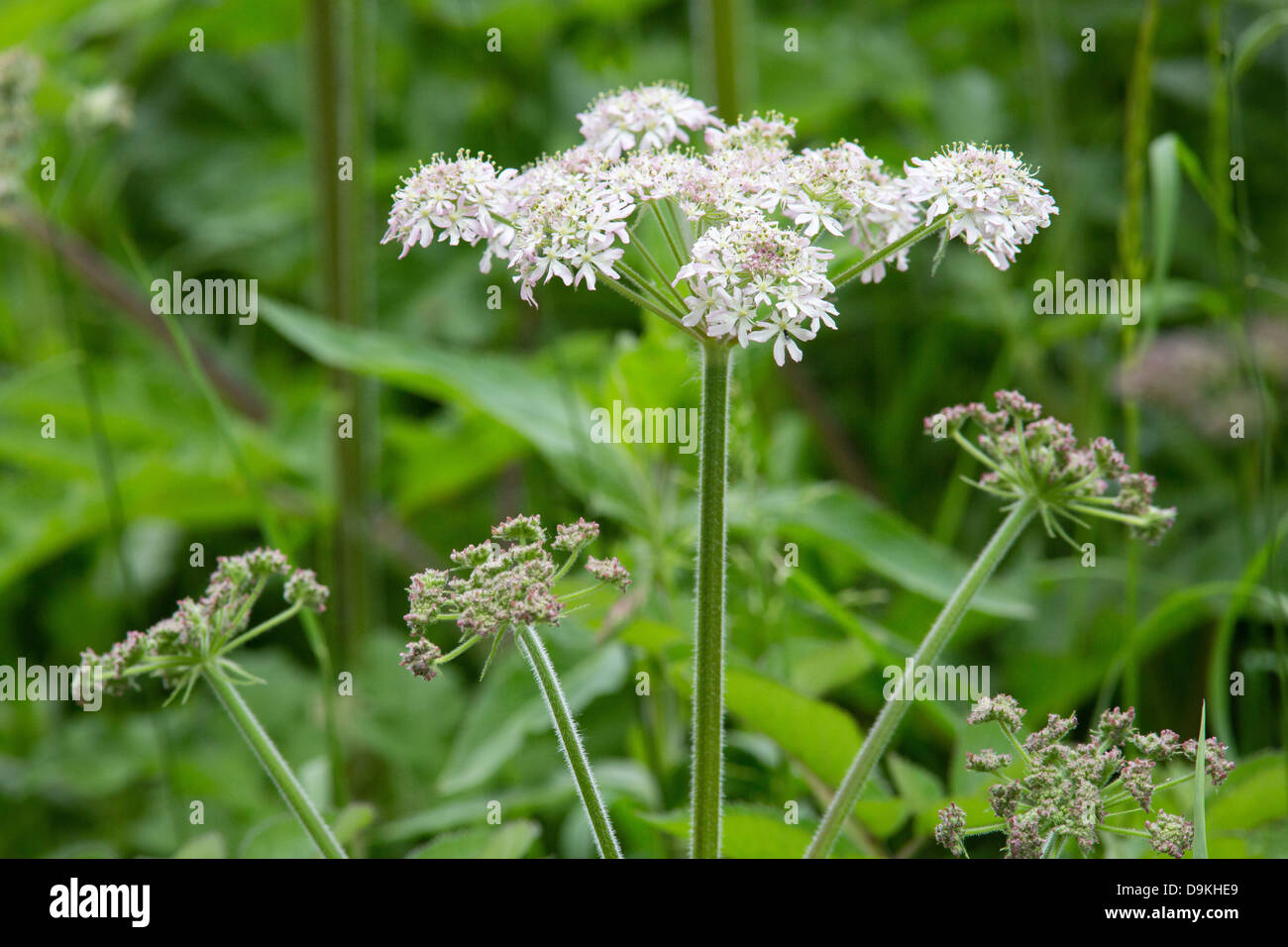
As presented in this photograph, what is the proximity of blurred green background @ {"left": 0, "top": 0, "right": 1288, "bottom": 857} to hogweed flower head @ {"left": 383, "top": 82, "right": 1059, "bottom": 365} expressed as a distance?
60 centimetres

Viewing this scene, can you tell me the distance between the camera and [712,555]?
1.10 metres

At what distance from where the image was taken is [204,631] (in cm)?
113

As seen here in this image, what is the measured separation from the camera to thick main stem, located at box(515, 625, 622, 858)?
1.07 metres

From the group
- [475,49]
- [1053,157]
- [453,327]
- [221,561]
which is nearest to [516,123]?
[475,49]

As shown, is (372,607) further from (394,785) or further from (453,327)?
(453,327)

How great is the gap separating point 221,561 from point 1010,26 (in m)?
3.49

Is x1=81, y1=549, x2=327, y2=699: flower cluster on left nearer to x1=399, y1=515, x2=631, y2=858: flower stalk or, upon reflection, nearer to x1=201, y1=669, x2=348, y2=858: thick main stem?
x1=201, y1=669, x2=348, y2=858: thick main stem

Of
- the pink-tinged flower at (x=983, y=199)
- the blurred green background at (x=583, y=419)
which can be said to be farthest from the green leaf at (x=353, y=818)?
the pink-tinged flower at (x=983, y=199)

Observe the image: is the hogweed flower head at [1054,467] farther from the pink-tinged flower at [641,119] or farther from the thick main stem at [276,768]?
the thick main stem at [276,768]

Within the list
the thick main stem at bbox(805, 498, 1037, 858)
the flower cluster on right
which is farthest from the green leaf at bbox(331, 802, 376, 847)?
the flower cluster on right

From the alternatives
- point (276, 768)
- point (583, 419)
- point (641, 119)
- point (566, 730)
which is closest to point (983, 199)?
point (641, 119)

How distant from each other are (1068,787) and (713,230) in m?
0.60

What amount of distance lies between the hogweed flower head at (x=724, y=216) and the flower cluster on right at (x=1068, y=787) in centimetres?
43

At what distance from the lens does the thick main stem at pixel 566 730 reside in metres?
1.07
